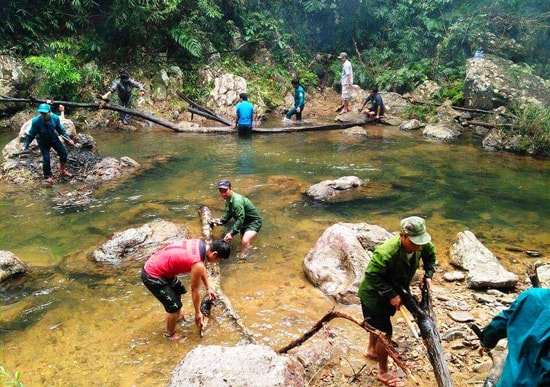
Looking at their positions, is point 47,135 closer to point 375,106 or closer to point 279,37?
point 375,106

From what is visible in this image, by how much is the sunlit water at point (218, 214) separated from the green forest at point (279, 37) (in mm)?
4996

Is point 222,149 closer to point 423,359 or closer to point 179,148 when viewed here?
point 179,148

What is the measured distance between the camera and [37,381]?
167 inches

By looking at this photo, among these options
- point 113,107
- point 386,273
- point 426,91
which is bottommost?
point 386,273

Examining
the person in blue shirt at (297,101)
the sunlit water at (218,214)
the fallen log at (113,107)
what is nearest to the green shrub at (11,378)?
the sunlit water at (218,214)

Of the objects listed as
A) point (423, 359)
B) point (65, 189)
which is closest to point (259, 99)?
point (65, 189)

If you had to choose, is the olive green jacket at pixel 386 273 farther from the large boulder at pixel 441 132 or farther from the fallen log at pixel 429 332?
the large boulder at pixel 441 132

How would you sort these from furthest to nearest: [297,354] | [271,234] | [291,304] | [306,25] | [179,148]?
[306,25] < [179,148] < [271,234] < [291,304] < [297,354]

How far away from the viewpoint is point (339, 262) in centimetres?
619

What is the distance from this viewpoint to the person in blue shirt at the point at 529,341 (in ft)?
7.21

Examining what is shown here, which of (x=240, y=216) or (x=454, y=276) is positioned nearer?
(x=454, y=276)

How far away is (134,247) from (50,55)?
12770mm

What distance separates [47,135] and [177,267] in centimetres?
689

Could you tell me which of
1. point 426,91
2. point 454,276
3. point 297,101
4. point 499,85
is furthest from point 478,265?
point 426,91
